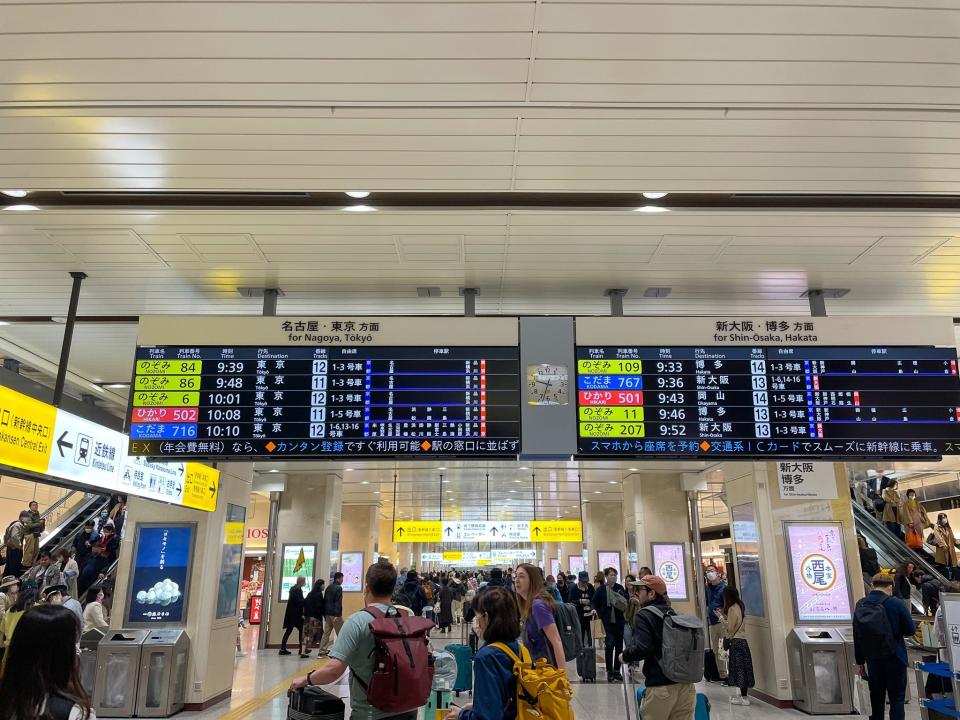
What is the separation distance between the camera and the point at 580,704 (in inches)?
354

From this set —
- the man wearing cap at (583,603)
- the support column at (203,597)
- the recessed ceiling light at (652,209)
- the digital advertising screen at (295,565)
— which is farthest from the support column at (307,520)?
the recessed ceiling light at (652,209)

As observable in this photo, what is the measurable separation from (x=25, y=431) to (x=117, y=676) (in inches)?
184

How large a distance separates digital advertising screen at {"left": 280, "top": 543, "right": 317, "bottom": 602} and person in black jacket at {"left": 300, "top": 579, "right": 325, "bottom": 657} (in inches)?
59.3

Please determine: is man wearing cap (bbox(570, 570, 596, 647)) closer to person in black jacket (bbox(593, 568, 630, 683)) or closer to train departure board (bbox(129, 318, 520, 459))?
person in black jacket (bbox(593, 568, 630, 683))

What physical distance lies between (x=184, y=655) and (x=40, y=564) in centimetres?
294

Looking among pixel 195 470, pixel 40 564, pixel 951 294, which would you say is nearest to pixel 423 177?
pixel 951 294

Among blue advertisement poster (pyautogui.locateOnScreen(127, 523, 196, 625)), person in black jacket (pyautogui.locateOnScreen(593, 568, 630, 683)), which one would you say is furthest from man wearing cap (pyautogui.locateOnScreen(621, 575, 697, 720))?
person in black jacket (pyautogui.locateOnScreen(593, 568, 630, 683))

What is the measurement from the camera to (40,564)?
31.9 feet

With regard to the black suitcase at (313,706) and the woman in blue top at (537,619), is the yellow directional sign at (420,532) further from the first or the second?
the black suitcase at (313,706)

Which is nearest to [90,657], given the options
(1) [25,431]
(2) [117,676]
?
(2) [117,676]

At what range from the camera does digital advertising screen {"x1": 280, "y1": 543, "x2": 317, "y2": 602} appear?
50.3ft

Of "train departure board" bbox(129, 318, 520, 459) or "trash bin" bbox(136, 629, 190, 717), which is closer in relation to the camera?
"train departure board" bbox(129, 318, 520, 459)

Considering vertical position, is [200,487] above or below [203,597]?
above

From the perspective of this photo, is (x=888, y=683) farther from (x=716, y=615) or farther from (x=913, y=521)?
(x=913, y=521)
